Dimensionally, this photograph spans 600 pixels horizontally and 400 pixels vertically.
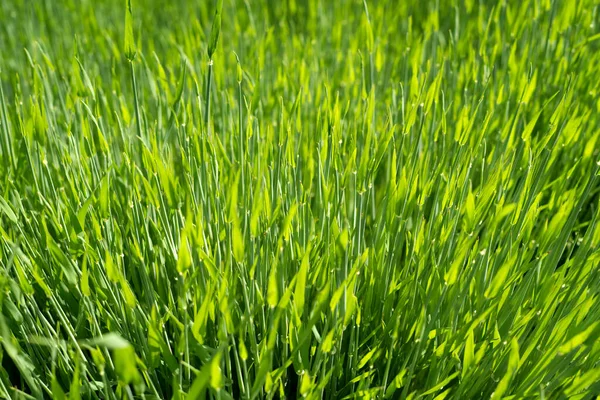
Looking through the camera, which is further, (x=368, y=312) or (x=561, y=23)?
(x=561, y=23)

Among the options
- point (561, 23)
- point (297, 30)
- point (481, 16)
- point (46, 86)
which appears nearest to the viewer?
point (46, 86)

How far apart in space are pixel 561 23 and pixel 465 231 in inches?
31.9

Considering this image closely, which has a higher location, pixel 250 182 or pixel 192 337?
pixel 250 182

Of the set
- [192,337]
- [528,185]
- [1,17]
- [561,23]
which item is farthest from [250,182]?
[1,17]

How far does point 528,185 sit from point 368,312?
0.29 metres

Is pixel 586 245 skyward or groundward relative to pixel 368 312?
skyward

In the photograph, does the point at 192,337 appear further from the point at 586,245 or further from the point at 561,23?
the point at 561,23

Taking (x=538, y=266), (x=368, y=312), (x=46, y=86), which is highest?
(x=46, y=86)

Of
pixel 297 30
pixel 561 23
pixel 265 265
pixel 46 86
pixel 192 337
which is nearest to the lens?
pixel 192 337

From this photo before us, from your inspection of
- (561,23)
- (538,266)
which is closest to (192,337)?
(538,266)

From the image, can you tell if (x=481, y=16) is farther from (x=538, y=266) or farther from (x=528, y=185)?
(x=538, y=266)

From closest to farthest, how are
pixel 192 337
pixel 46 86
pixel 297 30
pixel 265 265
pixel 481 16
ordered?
pixel 192 337 → pixel 265 265 → pixel 46 86 → pixel 481 16 → pixel 297 30

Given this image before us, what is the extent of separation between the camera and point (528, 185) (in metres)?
0.87

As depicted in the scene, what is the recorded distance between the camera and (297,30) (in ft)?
6.31
